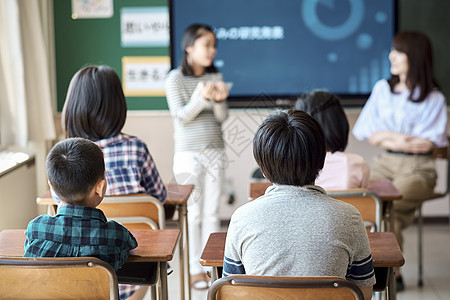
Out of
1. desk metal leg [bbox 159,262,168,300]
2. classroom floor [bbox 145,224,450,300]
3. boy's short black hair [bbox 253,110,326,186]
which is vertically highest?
boy's short black hair [bbox 253,110,326,186]

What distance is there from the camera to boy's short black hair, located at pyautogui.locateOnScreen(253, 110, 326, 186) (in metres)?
1.72

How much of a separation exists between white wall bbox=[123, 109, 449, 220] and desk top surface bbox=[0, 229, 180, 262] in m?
2.53

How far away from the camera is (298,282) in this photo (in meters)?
1.54

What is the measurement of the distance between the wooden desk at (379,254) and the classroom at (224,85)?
147 cm

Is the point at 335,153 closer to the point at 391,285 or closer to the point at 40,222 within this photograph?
the point at 391,285

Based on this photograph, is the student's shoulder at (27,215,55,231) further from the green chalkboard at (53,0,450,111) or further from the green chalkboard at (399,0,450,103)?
the green chalkboard at (399,0,450,103)

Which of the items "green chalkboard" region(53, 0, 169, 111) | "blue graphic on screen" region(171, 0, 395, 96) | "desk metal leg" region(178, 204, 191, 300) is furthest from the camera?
"green chalkboard" region(53, 0, 169, 111)

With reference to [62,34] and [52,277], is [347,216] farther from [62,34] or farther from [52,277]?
[62,34]

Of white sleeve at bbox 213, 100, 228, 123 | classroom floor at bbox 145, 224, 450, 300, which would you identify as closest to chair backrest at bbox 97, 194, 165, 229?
classroom floor at bbox 145, 224, 450, 300

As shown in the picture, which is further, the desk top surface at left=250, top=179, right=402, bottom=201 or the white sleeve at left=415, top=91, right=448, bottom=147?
the white sleeve at left=415, top=91, right=448, bottom=147

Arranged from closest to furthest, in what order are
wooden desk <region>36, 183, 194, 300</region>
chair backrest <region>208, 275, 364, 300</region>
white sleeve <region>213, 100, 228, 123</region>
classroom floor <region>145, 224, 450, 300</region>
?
chair backrest <region>208, 275, 364, 300</region>
wooden desk <region>36, 183, 194, 300</region>
classroom floor <region>145, 224, 450, 300</region>
white sleeve <region>213, 100, 228, 123</region>

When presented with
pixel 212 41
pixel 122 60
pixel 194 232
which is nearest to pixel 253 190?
pixel 194 232

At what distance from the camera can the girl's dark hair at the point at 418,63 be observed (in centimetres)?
384

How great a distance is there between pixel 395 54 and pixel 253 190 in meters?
1.53
